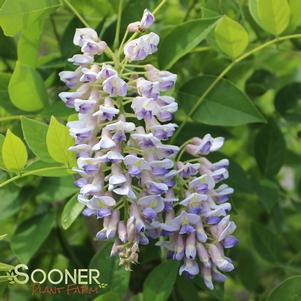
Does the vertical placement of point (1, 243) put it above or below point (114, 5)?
below

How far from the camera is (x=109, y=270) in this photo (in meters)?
1.15

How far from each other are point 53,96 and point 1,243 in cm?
33

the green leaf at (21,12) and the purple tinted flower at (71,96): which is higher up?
the green leaf at (21,12)

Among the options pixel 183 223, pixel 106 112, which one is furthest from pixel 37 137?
pixel 183 223

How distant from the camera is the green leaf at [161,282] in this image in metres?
1.09

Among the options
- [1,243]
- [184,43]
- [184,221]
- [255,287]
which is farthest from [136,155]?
[255,287]

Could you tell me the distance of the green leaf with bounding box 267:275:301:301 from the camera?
1124 mm

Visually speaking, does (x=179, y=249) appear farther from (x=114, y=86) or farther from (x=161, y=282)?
(x=114, y=86)

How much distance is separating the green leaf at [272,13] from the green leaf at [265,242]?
0.55 meters

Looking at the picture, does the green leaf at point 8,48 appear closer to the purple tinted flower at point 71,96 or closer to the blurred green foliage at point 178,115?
the blurred green foliage at point 178,115

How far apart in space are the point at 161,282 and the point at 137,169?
0.90 ft

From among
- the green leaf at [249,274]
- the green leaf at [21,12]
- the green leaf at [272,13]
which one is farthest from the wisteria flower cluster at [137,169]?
the green leaf at [249,274]

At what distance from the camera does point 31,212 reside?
1431 millimetres

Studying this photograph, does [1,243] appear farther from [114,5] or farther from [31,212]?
[114,5]
